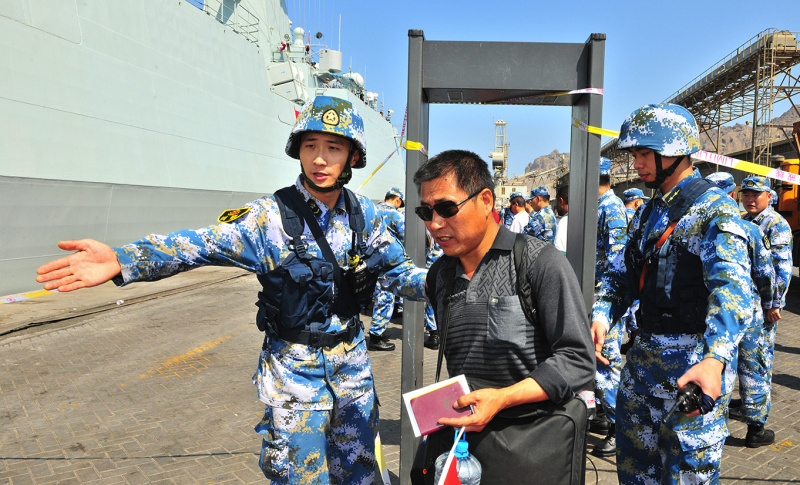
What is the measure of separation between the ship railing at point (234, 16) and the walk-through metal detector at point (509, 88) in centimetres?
1534

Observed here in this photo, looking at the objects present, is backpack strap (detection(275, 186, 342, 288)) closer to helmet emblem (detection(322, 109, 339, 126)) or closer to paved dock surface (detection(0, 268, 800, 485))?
helmet emblem (detection(322, 109, 339, 126))

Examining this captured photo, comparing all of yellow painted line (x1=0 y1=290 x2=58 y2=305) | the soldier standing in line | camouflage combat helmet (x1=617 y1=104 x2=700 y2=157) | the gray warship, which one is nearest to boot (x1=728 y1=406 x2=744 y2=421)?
the soldier standing in line

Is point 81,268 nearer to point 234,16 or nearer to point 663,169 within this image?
point 663,169

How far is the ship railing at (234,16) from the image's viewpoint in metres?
16.9

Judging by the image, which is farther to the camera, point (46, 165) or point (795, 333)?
point (46, 165)

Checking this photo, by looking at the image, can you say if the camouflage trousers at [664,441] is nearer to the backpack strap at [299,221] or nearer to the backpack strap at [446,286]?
the backpack strap at [446,286]

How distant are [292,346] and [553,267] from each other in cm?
122

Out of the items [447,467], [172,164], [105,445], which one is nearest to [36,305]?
[172,164]

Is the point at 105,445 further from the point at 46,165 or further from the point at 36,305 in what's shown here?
the point at 46,165

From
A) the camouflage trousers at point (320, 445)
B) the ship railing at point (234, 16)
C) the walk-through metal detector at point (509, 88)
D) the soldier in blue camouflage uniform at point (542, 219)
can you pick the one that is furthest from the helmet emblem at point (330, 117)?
the ship railing at point (234, 16)

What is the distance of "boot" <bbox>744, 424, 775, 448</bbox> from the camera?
4.09 metres

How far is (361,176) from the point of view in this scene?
2784cm

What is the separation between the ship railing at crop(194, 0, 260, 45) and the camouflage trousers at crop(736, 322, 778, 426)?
1625cm

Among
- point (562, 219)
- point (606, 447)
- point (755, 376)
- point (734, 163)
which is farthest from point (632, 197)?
point (734, 163)
